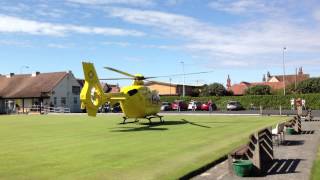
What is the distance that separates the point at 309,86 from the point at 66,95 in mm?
58035

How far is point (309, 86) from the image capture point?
377ft

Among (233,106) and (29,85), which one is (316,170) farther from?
(29,85)

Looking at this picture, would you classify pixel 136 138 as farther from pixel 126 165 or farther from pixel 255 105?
pixel 255 105

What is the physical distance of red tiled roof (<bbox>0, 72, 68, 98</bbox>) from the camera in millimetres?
85812

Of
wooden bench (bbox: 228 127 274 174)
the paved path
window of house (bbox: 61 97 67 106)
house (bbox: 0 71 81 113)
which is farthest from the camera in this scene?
window of house (bbox: 61 97 67 106)

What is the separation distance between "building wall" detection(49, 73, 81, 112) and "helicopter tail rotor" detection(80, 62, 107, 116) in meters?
54.7

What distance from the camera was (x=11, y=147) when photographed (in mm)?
21344

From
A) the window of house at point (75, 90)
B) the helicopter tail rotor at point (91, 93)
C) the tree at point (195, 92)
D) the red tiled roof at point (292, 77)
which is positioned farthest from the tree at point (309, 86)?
the helicopter tail rotor at point (91, 93)

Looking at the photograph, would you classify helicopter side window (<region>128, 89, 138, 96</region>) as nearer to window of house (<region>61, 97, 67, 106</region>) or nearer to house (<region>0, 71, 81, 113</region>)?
house (<region>0, 71, 81, 113</region>)

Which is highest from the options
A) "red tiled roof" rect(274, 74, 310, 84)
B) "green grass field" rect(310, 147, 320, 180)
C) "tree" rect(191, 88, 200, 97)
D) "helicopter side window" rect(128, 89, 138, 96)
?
"red tiled roof" rect(274, 74, 310, 84)

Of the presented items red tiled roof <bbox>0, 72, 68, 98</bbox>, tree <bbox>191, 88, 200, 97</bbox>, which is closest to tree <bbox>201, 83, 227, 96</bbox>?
tree <bbox>191, 88, 200, 97</bbox>

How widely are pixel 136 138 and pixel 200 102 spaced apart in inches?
2320

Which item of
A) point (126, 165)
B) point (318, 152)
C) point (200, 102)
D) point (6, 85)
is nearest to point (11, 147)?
point (126, 165)

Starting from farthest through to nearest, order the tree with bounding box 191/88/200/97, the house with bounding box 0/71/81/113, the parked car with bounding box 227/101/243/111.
Result: the tree with bounding box 191/88/200/97 < the house with bounding box 0/71/81/113 < the parked car with bounding box 227/101/243/111
